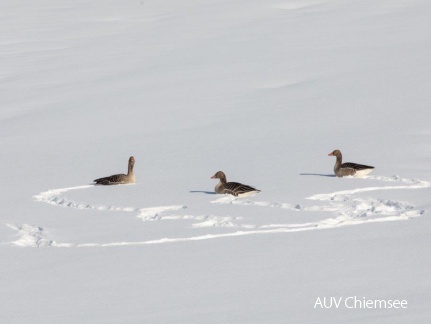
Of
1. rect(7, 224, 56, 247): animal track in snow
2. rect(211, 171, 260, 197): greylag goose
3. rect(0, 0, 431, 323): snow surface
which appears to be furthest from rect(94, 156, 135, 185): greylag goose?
rect(7, 224, 56, 247): animal track in snow

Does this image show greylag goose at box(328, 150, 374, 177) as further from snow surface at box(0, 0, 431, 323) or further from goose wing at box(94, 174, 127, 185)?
goose wing at box(94, 174, 127, 185)

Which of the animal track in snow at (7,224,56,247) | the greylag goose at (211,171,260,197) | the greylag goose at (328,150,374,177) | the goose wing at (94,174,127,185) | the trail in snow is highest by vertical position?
the greylag goose at (328,150,374,177)

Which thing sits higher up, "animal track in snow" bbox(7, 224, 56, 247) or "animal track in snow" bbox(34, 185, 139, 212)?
"animal track in snow" bbox(34, 185, 139, 212)

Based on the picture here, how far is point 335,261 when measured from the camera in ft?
30.7

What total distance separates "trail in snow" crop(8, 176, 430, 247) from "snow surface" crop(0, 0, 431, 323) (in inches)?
1.9

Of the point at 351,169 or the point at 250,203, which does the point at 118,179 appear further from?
the point at 351,169

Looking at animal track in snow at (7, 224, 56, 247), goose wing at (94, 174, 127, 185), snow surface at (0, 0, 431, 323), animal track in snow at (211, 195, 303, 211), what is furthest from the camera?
goose wing at (94, 174, 127, 185)

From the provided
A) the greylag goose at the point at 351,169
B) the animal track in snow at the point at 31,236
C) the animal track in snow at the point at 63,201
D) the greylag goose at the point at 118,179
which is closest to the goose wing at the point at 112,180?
the greylag goose at the point at 118,179

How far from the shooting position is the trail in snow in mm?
11086

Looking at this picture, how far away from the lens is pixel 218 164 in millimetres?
15734

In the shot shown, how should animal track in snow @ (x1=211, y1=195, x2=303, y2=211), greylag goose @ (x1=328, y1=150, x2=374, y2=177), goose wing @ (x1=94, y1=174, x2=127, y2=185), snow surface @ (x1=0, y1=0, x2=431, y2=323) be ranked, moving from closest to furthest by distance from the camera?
snow surface @ (x1=0, y1=0, x2=431, y2=323) → animal track in snow @ (x1=211, y1=195, x2=303, y2=211) → greylag goose @ (x1=328, y1=150, x2=374, y2=177) → goose wing @ (x1=94, y1=174, x2=127, y2=185)

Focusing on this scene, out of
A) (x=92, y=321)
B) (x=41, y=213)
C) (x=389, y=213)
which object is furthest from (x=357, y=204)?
(x=92, y=321)

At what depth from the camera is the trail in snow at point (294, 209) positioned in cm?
1109

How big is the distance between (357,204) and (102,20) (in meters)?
24.7
